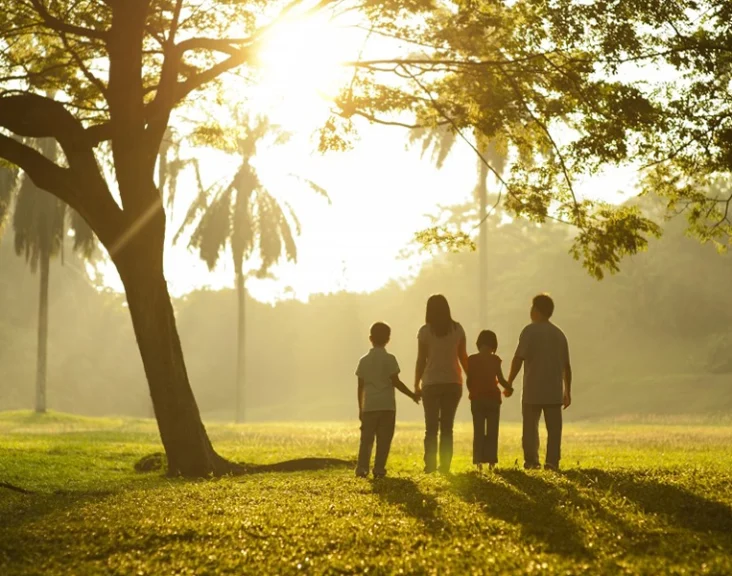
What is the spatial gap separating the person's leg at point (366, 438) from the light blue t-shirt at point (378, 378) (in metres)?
0.12

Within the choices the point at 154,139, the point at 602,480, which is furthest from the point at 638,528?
the point at 154,139

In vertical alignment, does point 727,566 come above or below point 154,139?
below

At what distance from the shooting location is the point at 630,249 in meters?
A: 13.9

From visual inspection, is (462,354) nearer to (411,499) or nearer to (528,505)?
(411,499)

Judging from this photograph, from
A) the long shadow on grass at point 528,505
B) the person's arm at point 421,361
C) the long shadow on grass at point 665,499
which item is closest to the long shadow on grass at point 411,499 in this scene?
the long shadow on grass at point 528,505

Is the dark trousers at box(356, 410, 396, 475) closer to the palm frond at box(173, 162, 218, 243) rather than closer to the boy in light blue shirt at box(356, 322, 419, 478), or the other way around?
the boy in light blue shirt at box(356, 322, 419, 478)

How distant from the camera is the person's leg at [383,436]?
39.0 feet

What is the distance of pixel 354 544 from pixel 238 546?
892 millimetres

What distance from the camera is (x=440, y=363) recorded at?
11594mm

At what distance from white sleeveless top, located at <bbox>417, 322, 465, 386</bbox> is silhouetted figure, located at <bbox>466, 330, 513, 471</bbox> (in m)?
0.34

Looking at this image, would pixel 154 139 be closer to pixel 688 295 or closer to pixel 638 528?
pixel 638 528

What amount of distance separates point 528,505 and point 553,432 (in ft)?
10.8

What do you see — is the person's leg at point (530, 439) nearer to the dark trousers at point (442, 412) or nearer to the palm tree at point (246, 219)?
the dark trousers at point (442, 412)

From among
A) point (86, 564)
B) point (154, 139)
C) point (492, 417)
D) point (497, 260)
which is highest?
point (497, 260)
